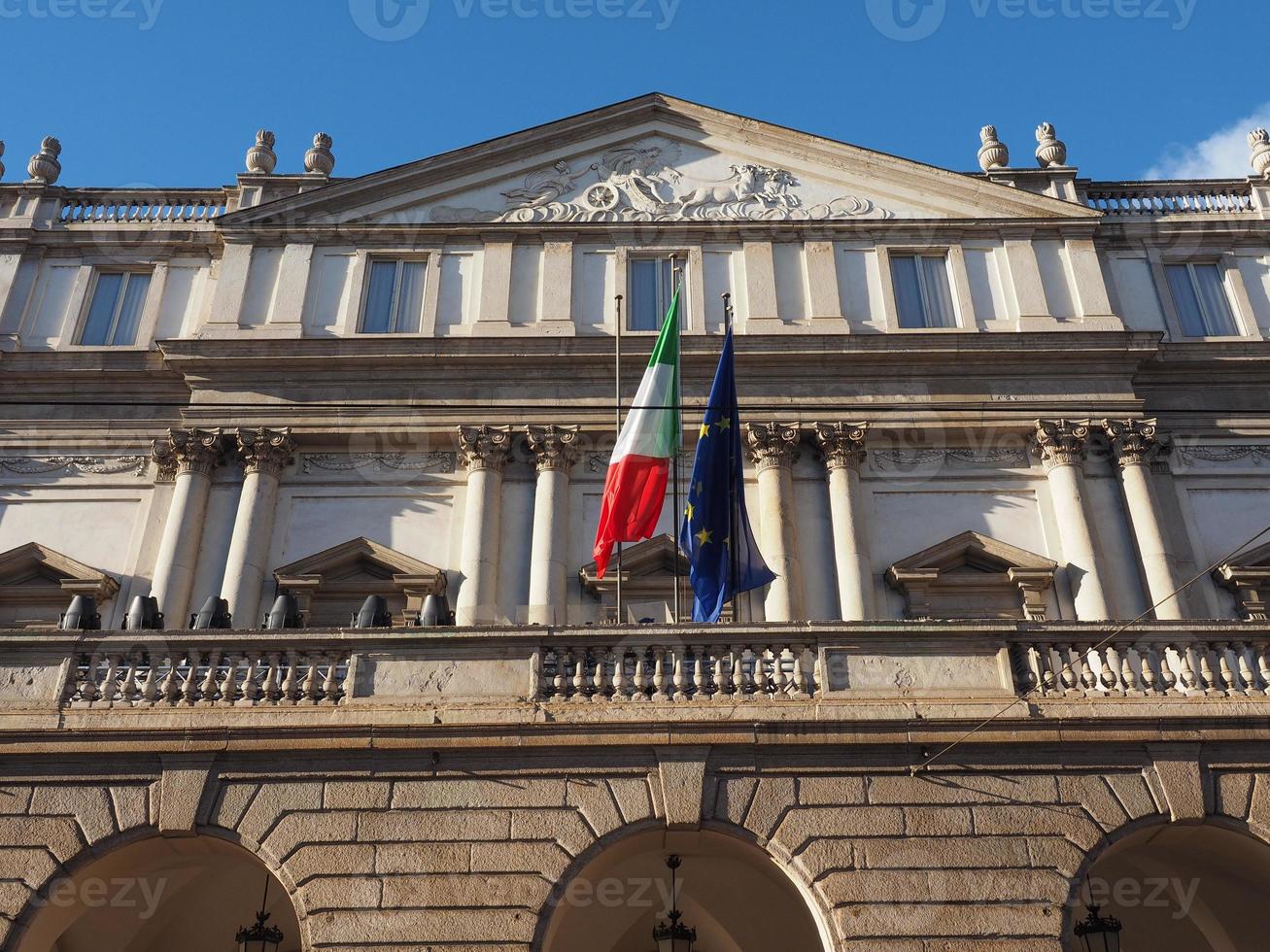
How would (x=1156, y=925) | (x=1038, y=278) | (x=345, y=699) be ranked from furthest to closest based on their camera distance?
(x=1038, y=278)
(x=1156, y=925)
(x=345, y=699)

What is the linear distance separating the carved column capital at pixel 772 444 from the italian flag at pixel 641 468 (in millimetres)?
4658

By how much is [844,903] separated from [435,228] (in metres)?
16.8

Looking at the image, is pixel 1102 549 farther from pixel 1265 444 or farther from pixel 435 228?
pixel 435 228

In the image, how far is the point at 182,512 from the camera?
21188 mm

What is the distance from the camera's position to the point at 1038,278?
23.9 meters

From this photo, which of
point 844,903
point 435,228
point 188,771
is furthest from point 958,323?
point 188,771

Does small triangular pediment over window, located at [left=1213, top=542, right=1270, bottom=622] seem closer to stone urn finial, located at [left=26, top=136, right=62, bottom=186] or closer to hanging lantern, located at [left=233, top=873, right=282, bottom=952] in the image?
hanging lantern, located at [left=233, top=873, right=282, bottom=952]

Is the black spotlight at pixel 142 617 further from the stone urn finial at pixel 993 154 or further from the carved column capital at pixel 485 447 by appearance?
the stone urn finial at pixel 993 154

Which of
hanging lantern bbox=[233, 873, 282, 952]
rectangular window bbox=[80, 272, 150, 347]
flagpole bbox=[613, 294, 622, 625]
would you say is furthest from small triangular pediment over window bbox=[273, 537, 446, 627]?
hanging lantern bbox=[233, 873, 282, 952]

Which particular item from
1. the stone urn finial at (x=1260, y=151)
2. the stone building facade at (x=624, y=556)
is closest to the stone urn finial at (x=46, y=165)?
the stone building facade at (x=624, y=556)

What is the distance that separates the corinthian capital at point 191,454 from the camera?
2178 centimetres

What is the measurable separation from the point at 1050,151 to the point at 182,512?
1892 cm

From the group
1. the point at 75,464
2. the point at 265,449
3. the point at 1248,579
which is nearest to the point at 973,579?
the point at 1248,579

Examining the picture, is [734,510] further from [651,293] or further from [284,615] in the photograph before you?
[651,293]
